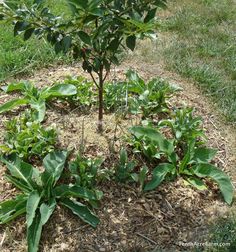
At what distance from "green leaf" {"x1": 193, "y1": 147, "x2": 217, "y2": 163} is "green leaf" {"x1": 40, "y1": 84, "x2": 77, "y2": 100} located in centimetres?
113

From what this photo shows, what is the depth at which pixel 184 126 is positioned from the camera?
368 cm

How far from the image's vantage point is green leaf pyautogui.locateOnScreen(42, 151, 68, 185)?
316cm

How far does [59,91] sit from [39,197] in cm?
117

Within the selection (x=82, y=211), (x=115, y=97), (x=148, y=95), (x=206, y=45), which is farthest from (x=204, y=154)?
(x=206, y=45)

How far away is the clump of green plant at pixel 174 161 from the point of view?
3.36m

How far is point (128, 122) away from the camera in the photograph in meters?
3.82

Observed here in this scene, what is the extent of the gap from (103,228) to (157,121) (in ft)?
3.91

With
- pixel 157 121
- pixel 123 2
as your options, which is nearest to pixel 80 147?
pixel 157 121

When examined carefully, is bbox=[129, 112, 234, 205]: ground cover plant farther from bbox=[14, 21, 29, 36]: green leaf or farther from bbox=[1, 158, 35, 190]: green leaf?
bbox=[14, 21, 29, 36]: green leaf

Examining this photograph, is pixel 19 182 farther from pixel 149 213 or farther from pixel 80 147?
pixel 149 213

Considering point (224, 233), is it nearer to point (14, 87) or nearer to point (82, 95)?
point (82, 95)

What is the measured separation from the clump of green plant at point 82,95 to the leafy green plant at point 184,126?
2.17ft

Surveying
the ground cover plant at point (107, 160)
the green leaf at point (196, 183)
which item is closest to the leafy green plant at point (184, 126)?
the ground cover plant at point (107, 160)

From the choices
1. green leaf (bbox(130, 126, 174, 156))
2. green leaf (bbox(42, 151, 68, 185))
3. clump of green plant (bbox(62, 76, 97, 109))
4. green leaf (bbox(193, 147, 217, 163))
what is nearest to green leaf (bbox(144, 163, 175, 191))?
green leaf (bbox(130, 126, 174, 156))
